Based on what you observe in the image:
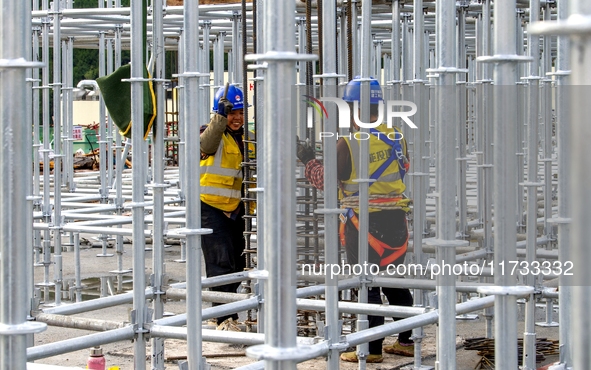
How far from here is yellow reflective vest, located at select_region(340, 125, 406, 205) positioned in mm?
6730

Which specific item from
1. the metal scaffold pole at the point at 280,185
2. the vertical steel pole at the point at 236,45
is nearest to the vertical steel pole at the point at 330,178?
the metal scaffold pole at the point at 280,185

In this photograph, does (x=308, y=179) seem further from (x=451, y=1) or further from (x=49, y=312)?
(x=451, y=1)

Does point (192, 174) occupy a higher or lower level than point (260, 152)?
lower

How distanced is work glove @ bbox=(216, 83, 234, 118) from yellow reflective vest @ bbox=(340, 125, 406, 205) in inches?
65.9

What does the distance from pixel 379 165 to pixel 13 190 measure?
3.88 metres

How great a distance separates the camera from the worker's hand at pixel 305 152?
20.0 ft

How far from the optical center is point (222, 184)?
8445 millimetres

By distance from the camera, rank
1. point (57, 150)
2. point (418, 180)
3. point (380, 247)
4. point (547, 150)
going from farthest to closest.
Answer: point (57, 150) < point (547, 150) < point (418, 180) < point (380, 247)

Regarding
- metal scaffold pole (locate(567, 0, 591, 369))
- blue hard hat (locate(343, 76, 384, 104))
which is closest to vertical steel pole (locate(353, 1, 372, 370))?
blue hard hat (locate(343, 76, 384, 104))

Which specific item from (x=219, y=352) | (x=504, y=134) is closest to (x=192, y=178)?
(x=504, y=134)

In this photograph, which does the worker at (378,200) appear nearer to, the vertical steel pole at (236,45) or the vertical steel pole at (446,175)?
the vertical steel pole at (446,175)

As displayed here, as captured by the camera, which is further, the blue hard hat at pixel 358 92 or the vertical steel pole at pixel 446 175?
the blue hard hat at pixel 358 92

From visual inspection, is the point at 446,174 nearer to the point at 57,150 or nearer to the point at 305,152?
the point at 305,152

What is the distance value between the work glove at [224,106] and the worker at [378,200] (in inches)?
63.8
